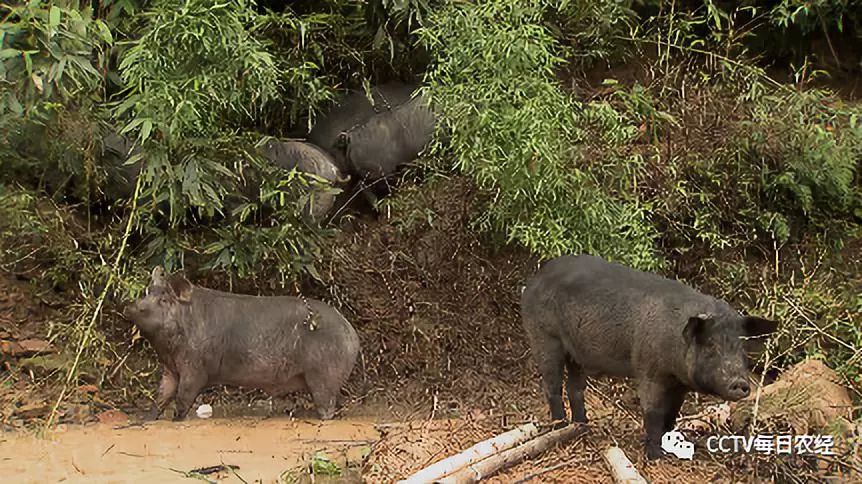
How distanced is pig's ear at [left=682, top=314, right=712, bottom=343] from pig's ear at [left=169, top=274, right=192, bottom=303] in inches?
137

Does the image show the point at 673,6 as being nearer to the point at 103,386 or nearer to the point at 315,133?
the point at 315,133

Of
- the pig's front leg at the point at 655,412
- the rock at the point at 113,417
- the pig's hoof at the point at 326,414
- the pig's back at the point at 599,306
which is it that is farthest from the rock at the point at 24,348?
the pig's front leg at the point at 655,412

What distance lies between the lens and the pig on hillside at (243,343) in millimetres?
7277

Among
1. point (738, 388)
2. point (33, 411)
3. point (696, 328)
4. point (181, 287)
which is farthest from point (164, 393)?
point (738, 388)

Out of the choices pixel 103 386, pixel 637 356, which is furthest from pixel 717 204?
pixel 103 386

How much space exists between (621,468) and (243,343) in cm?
308

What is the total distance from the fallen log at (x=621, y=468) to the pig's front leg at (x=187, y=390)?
9.74 feet

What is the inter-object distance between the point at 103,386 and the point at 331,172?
2264mm

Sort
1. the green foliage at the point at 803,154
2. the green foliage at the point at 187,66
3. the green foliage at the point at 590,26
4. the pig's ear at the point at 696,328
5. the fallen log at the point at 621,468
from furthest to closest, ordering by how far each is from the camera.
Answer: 1. the green foliage at the point at 590,26
2. the green foliage at the point at 803,154
3. the green foliage at the point at 187,66
4. the pig's ear at the point at 696,328
5. the fallen log at the point at 621,468

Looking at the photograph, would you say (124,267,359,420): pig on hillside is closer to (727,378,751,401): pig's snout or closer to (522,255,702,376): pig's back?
(522,255,702,376): pig's back

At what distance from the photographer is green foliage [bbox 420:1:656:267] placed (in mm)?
7363

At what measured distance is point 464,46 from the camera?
25.1 feet

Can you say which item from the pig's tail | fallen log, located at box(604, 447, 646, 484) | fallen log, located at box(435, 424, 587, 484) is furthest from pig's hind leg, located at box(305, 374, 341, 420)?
fallen log, located at box(604, 447, 646, 484)

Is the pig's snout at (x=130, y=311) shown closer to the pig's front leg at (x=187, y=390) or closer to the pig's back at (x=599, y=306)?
the pig's front leg at (x=187, y=390)
